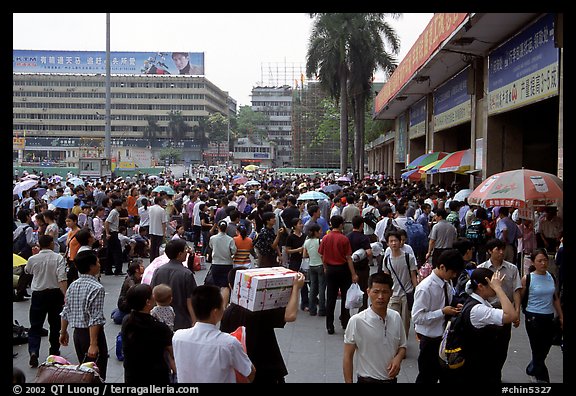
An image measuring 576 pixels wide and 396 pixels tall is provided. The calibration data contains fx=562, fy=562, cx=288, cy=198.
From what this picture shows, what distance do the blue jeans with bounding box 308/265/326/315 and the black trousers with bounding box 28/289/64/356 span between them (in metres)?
3.59

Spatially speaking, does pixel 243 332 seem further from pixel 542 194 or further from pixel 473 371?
pixel 542 194

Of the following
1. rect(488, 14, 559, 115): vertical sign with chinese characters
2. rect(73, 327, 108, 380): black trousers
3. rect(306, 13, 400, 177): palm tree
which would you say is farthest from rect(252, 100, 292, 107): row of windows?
rect(73, 327, 108, 380): black trousers

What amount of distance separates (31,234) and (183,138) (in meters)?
82.2

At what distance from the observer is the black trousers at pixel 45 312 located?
6227mm

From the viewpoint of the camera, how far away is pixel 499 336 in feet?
14.8

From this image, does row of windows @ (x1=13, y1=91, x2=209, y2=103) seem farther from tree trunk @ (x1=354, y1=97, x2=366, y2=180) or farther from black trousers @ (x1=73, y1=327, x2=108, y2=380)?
black trousers @ (x1=73, y1=327, x2=108, y2=380)

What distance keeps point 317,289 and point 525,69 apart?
22.0 ft

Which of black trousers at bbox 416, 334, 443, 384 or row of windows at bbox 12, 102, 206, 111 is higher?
row of windows at bbox 12, 102, 206, 111

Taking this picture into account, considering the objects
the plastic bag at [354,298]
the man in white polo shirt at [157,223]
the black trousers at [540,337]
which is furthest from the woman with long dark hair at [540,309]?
the man in white polo shirt at [157,223]

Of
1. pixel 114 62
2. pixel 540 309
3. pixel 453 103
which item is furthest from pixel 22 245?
pixel 114 62

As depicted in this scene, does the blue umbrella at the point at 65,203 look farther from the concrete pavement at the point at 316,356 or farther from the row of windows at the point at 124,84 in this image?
the row of windows at the point at 124,84

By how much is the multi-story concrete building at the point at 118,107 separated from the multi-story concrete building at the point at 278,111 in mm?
25361

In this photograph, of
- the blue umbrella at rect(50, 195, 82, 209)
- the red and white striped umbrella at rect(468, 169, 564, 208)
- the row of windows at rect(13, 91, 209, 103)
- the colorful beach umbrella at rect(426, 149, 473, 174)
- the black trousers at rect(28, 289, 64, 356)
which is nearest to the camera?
the black trousers at rect(28, 289, 64, 356)

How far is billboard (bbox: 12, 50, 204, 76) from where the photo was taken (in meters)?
92.6
